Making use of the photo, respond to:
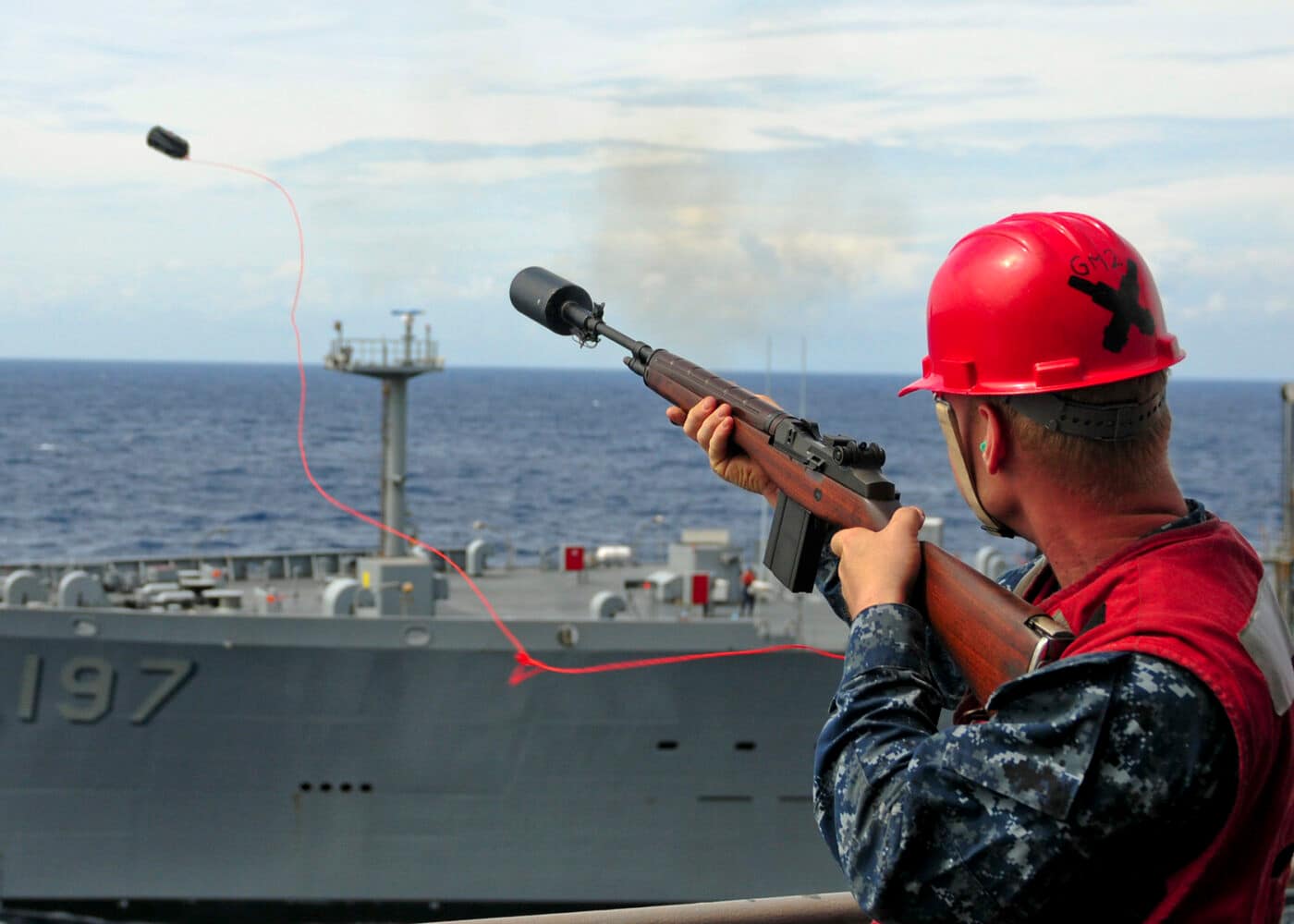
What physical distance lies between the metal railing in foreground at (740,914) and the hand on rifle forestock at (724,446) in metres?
0.83

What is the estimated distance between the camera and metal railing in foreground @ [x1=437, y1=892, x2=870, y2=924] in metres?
2.74

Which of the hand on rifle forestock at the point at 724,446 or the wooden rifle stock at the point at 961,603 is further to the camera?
the hand on rifle forestock at the point at 724,446

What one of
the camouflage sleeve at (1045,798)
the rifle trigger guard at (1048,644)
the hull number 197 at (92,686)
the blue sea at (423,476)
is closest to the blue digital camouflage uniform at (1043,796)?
the camouflage sleeve at (1045,798)

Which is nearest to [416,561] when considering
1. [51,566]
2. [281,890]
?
[281,890]

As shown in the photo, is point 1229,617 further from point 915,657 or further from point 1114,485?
point 915,657

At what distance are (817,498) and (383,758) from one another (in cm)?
1472

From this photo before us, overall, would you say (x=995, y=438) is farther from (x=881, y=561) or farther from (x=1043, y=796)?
(x=1043, y=796)

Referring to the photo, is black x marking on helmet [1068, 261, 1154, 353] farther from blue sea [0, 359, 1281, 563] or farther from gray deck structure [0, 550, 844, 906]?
blue sea [0, 359, 1281, 563]

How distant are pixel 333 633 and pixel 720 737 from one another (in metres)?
4.78

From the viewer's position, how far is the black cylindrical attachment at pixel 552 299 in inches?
138

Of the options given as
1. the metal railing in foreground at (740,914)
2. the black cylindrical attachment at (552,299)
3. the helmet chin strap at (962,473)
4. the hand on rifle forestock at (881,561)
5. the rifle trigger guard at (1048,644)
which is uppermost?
the black cylindrical attachment at (552,299)

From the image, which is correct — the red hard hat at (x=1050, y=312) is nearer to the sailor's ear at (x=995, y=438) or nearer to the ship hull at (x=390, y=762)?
the sailor's ear at (x=995, y=438)

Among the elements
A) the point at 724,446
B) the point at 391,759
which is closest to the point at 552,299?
the point at 724,446

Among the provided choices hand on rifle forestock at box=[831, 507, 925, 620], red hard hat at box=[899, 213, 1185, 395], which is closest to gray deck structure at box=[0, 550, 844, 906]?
hand on rifle forestock at box=[831, 507, 925, 620]
